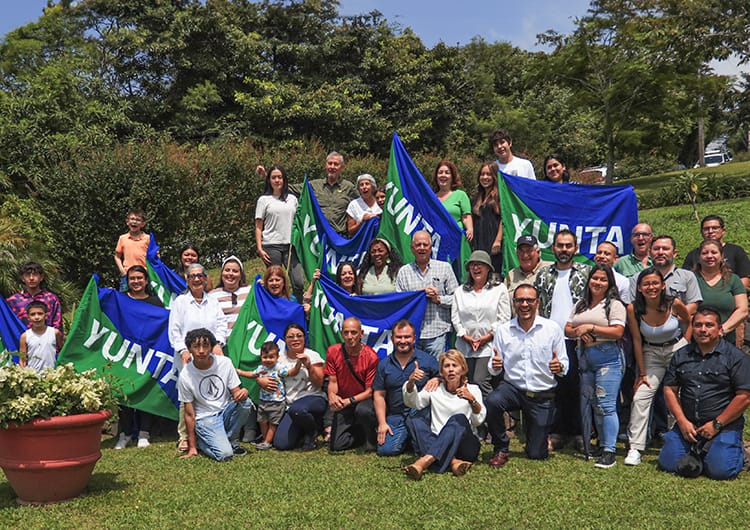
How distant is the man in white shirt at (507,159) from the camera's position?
9305 mm

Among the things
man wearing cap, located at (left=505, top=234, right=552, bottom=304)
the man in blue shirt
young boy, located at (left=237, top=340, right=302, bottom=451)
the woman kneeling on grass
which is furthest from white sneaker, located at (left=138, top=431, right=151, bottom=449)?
man wearing cap, located at (left=505, top=234, right=552, bottom=304)

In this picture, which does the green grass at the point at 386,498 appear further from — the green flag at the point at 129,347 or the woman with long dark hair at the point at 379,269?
the woman with long dark hair at the point at 379,269

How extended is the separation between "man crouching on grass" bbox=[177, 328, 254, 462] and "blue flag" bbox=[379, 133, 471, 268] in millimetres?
2613

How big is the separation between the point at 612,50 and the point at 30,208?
22643mm

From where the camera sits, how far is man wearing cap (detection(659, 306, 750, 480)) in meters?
6.55

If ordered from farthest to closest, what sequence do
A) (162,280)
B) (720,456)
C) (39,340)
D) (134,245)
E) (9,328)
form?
(134,245) → (162,280) → (9,328) → (39,340) → (720,456)

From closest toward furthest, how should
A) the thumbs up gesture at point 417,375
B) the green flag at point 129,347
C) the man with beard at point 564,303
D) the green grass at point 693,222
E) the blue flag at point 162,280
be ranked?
1. the thumbs up gesture at point 417,375
2. the man with beard at point 564,303
3. the green flag at point 129,347
4. the blue flag at point 162,280
5. the green grass at point 693,222

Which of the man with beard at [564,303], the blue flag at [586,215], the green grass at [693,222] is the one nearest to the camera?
the man with beard at [564,303]

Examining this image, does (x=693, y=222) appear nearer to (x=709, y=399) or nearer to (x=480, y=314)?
(x=480, y=314)

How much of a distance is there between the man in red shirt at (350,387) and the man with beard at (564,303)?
1.83 m

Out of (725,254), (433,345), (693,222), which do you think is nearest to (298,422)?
(433,345)

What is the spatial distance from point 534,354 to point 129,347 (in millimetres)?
4494

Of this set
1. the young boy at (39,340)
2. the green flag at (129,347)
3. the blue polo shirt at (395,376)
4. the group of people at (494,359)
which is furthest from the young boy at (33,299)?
the blue polo shirt at (395,376)

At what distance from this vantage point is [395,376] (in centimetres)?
776
